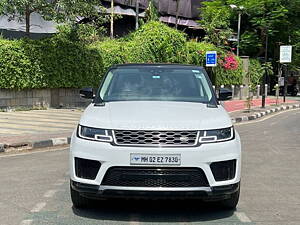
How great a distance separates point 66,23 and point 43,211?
14.0 metres

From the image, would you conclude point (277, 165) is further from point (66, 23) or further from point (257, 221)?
point (66, 23)

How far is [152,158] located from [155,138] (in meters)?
0.20

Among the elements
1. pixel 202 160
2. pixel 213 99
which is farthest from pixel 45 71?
pixel 202 160

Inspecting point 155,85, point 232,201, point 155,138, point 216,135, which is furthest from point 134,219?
point 155,85

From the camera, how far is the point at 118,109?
5043 millimetres

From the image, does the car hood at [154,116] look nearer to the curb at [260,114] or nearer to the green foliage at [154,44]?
the curb at [260,114]

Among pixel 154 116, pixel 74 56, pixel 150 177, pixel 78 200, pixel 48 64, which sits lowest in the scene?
pixel 78 200

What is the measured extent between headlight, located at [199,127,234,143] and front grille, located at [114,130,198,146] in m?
0.10

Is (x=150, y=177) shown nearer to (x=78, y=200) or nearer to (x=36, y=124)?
(x=78, y=200)

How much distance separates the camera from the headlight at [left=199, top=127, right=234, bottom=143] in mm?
4574

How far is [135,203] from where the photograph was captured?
17.7 ft

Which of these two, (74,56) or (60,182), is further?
(74,56)

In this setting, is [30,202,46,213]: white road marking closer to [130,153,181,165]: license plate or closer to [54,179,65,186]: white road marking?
[54,179,65,186]: white road marking

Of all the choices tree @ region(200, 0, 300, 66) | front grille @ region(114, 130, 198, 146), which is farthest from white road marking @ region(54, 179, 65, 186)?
tree @ region(200, 0, 300, 66)
